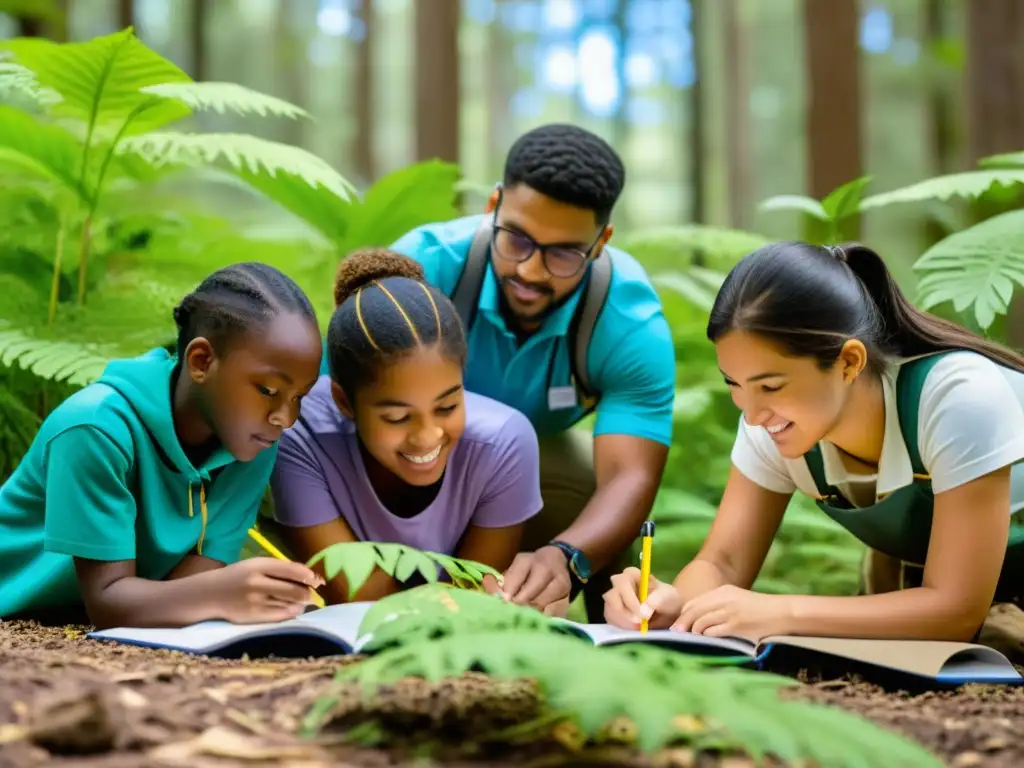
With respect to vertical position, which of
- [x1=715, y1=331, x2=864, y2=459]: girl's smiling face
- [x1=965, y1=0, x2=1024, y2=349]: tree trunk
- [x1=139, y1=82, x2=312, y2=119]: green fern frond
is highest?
[x1=965, y1=0, x2=1024, y2=349]: tree trunk

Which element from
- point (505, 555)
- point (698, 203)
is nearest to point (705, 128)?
point (698, 203)

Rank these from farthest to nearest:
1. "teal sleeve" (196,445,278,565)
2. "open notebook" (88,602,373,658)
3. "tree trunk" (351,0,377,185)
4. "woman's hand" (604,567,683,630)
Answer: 1. "tree trunk" (351,0,377,185)
2. "teal sleeve" (196,445,278,565)
3. "woman's hand" (604,567,683,630)
4. "open notebook" (88,602,373,658)

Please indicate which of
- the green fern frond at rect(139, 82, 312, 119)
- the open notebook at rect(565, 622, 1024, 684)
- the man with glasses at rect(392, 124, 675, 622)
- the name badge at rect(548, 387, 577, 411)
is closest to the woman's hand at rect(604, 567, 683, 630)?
the open notebook at rect(565, 622, 1024, 684)

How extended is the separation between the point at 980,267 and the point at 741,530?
1.17 meters

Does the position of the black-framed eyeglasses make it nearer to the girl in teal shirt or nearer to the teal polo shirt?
the teal polo shirt

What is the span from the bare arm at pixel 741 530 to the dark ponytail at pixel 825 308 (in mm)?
467

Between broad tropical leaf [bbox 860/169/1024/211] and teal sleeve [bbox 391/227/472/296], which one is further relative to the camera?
broad tropical leaf [bbox 860/169/1024/211]

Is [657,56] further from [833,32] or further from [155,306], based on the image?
[155,306]

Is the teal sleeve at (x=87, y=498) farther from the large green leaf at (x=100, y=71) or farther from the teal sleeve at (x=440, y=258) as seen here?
the large green leaf at (x=100, y=71)

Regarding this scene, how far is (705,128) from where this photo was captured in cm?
1089

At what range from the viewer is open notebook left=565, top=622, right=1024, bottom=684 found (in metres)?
1.99

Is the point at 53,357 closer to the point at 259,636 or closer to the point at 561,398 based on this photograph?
the point at 259,636

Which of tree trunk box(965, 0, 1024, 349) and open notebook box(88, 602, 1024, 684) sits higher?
tree trunk box(965, 0, 1024, 349)

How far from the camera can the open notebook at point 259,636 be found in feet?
6.47
